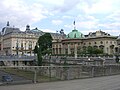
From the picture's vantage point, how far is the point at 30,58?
100750 mm

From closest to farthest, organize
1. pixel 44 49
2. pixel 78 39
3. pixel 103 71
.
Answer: pixel 103 71
pixel 44 49
pixel 78 39

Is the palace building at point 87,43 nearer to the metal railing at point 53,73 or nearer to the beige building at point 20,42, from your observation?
the beige building at point 20,42

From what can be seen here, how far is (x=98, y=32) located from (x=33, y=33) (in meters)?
52.0

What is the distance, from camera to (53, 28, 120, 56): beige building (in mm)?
143000

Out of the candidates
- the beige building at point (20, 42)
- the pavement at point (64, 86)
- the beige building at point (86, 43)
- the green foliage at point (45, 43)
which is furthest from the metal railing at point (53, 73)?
the beige building at point (20, 42)

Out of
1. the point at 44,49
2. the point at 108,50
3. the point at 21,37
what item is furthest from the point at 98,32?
the point at 21,37

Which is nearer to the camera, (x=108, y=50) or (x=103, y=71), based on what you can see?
(x=103, y=71)

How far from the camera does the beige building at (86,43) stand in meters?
143

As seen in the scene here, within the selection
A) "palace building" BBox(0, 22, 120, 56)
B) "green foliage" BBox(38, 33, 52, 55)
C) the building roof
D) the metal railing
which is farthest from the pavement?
the building roof

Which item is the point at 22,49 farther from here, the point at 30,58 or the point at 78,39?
the point at 30,58

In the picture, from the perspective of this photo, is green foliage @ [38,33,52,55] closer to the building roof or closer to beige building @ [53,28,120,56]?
beige building @ [53,28,120,56]

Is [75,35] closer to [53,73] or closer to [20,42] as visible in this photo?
[20,42]

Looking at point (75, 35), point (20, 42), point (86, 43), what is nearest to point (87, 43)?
point (86, 43)

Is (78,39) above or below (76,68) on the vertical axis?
above
